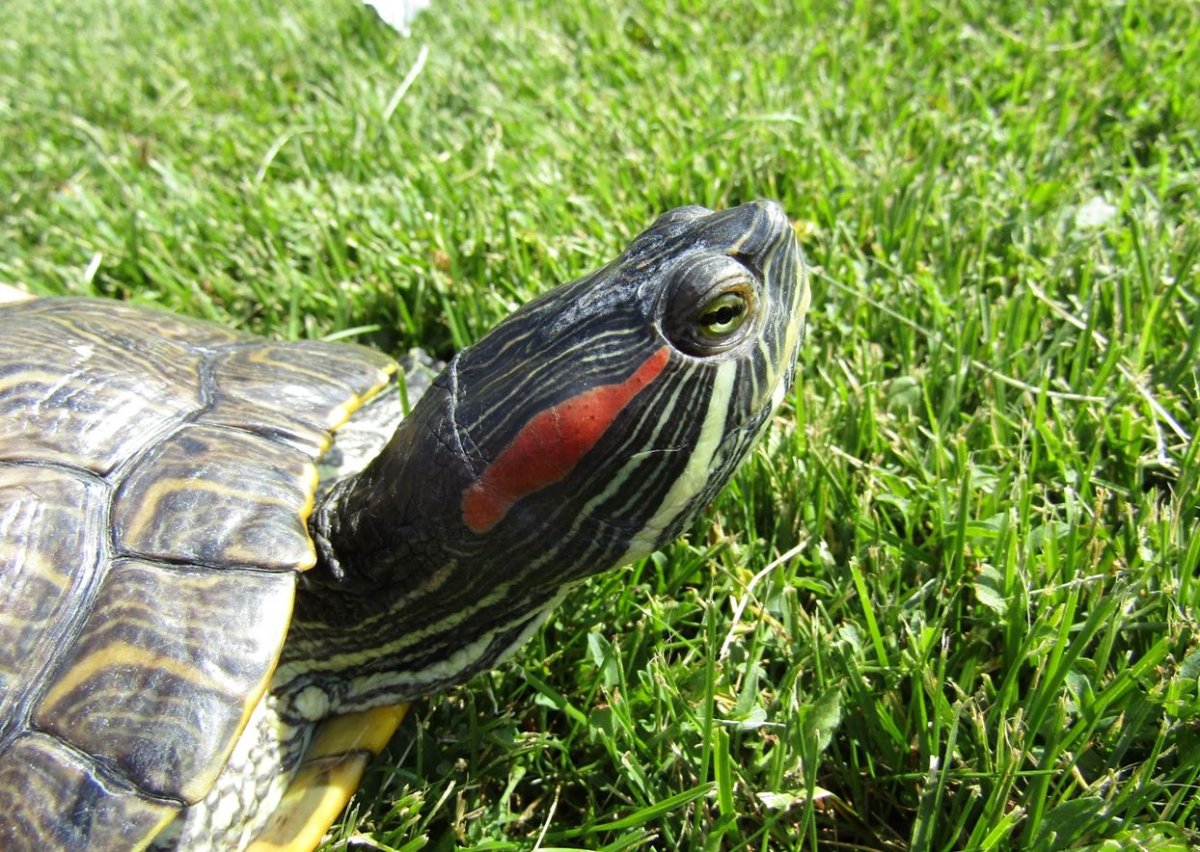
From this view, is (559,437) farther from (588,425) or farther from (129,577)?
(129,577)

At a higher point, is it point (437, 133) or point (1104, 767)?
point (437, 133)

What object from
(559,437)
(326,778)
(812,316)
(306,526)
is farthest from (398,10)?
(326,778)

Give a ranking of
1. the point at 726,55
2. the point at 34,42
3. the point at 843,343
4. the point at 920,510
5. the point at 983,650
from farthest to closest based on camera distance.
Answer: the point at 34,42, the point at 726,55, the point at 843,343, the point at 920,510, the point at 983,650

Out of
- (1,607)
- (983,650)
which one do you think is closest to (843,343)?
(983,650)

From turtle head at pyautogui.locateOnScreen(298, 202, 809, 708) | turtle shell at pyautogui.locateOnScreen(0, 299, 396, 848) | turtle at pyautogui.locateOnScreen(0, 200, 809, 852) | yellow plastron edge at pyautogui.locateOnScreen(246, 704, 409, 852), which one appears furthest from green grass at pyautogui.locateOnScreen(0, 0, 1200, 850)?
turtle shell at pyautogui.locateOnScreen(0, 299, 396, 848)

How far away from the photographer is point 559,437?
172 cm

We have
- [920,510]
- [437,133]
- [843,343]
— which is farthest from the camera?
[437,133]

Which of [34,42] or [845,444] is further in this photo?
[34,42]

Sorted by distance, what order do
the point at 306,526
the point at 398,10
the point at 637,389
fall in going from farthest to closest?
the point at 398,10 < the point at 306,526 < the point at 637,389

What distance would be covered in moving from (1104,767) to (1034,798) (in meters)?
0.19

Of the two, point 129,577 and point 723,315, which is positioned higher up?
point 723,315

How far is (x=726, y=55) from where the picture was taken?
4.65 metres

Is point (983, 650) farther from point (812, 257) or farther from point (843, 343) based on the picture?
point (812, 257)

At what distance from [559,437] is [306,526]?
1.96 feet
